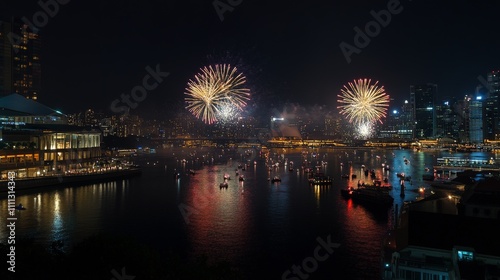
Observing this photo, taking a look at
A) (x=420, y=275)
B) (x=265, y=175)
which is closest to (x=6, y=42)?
(x=265, y=175)

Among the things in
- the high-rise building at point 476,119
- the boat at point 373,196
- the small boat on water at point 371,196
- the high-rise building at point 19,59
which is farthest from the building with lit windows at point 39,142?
the high-rise building at point 476,119

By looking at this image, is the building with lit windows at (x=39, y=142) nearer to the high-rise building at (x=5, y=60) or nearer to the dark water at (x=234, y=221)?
the dark water at (x=234, y=221)

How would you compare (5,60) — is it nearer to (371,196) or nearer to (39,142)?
(39,142)

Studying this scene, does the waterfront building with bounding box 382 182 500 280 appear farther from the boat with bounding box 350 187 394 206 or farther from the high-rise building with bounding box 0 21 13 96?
the high-rise building with bounding box 0 21 13 96

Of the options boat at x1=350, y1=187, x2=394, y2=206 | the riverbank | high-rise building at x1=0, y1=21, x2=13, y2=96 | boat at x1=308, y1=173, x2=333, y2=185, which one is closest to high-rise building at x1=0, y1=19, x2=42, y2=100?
high-rise building at x1=0, y1=21, x2=13, y2=96

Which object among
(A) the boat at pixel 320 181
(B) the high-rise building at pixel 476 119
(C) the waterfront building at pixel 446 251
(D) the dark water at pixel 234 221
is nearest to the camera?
(C) the waterfront building at pixel 446 251

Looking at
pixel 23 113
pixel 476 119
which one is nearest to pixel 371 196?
pixel 23 113
